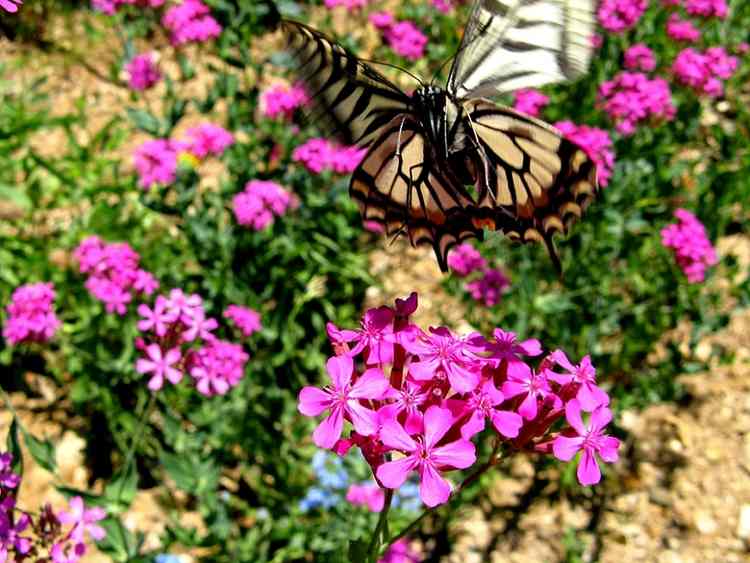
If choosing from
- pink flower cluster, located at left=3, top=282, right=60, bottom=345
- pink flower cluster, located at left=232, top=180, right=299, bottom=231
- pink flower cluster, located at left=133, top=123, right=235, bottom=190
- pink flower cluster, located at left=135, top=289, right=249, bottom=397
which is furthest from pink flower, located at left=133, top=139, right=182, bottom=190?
pink flower cluster, located at left=135, top=289, right=249, bottom=397

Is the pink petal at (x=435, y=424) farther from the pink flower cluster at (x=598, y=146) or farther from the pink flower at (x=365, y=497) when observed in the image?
the pink flower cluster at (x=598, y=146)

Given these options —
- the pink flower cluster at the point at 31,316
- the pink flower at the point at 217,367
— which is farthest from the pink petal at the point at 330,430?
the pink flower cluster at the point at 31,316

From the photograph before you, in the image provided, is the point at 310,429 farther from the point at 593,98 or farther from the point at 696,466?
the point at 593,98

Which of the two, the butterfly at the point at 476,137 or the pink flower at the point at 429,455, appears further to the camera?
the butterfly at the point at 476,137

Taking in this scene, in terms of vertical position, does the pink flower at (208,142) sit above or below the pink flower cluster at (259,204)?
above

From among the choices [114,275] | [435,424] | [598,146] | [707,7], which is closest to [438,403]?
[435,424]

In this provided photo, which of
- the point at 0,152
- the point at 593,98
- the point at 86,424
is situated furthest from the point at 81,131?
the point at 593,98

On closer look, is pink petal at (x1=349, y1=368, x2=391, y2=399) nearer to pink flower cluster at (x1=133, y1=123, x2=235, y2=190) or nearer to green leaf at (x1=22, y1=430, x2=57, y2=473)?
green leaf at (x1=22, y1=430, x2=57, y2=473)
